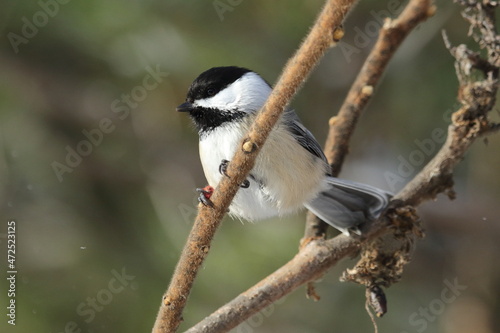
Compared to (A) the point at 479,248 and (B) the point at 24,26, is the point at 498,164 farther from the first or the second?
(B) the point at 24,26

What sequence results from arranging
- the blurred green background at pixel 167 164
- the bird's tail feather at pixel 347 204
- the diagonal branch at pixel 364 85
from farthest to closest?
the blurred green background at pixel 167 164, the bird's tail feather at pixel 347 204, the diagonal branch at pixel 364 85

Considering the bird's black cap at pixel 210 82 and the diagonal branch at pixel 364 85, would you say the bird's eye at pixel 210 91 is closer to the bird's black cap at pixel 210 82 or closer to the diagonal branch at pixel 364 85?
the bird's black cap at pixel 210 82

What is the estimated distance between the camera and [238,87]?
1869 millimetres

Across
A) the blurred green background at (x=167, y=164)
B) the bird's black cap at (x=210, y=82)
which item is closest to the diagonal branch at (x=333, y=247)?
the bird's black cap at (x=210, y=82)

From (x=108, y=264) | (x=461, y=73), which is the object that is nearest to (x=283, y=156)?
(x=461, y=73)

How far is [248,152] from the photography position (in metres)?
1.07

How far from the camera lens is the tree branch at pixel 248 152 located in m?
0.96

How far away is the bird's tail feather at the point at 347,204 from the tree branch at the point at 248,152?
657mm

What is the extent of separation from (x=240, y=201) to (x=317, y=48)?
1.00 m

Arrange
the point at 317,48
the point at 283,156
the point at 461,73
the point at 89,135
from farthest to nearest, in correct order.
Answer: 1. the point at 89,135
2. the point at 283,156
3. the point at 461,73
4. the point at 317,48

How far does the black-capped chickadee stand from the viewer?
70.1 inches

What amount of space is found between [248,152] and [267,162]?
72 centimetres

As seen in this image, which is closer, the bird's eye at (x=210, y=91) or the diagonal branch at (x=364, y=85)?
the diagonal branch at (x=364, y=85)

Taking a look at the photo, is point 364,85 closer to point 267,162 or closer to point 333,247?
point 267,162
